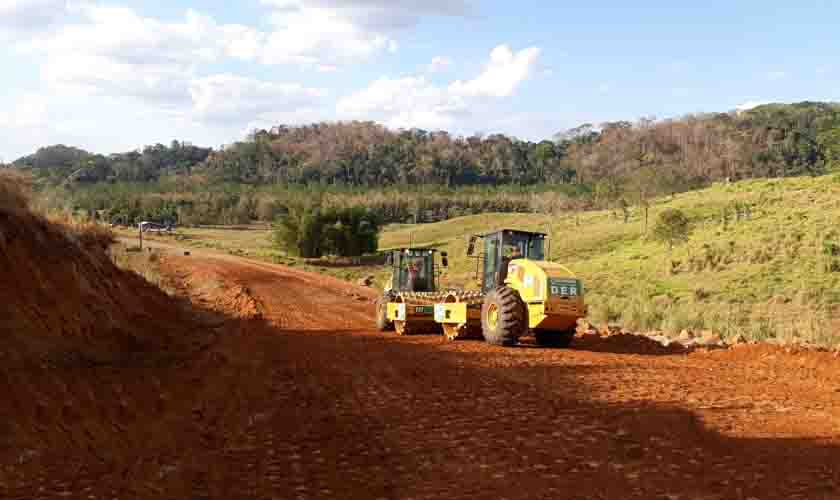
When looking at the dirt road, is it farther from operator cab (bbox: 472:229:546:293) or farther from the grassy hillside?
the grassy hillside

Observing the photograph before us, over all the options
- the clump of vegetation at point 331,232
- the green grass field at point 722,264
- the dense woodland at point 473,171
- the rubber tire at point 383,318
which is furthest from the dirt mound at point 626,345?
the dense woodland at point 473,171

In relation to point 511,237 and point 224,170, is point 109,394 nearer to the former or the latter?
point 511,237

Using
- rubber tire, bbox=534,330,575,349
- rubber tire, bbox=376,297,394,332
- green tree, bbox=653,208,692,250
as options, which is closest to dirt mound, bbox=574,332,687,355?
rubber tire, bbox=534,330,575,349

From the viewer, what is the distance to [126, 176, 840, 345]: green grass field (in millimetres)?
23828

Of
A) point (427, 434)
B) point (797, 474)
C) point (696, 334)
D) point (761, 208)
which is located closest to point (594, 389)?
point (427, 434)

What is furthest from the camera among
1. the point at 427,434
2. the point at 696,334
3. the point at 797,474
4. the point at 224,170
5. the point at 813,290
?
the point at 224,170

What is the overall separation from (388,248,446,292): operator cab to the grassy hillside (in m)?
5.78

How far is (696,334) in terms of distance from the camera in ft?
65.5

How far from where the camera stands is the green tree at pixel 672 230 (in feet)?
152

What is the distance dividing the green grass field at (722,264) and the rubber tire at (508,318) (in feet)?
22.4

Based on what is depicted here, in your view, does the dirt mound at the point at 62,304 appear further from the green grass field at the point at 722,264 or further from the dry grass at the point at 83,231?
the green grass field at the point at 722,264

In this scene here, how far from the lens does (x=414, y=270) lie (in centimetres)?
2286

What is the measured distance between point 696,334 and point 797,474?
1391 centimetres

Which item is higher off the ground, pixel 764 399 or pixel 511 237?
pixel 511 237
